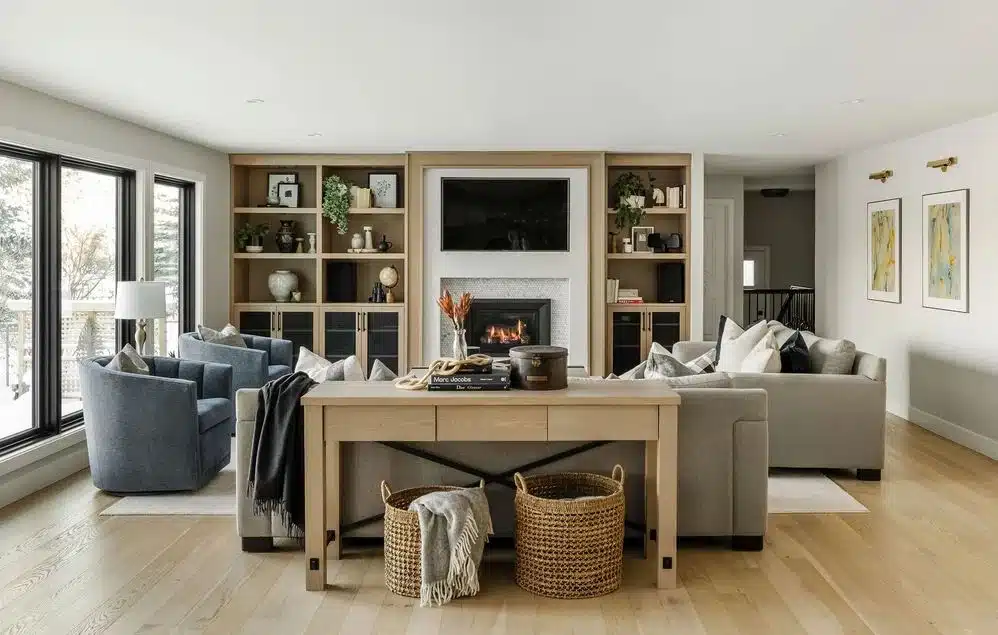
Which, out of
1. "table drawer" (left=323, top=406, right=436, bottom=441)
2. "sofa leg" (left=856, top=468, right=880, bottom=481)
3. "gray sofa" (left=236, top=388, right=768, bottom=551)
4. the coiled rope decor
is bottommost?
"sofa leg" (left=856, top=468, right=880, bottom=481)

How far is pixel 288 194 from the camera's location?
8773 millimetres

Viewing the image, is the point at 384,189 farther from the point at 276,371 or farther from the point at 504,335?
the point at 276,371

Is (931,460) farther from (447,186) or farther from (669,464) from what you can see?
(447,186)

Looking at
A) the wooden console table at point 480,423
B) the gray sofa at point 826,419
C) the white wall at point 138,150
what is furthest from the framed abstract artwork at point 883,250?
the white wall at point 138,150

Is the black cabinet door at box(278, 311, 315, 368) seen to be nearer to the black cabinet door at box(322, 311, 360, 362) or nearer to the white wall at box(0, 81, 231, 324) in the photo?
the black cabinet door at box(322, 311, 360, 362)

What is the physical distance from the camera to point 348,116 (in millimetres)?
6293

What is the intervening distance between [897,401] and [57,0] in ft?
22.6

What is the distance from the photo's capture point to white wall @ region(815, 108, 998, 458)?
6.20 meters

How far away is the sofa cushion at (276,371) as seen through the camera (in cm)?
700

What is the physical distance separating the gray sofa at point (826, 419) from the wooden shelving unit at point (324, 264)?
4.06 metres

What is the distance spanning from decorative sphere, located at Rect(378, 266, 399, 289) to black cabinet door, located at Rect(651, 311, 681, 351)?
2.56 metres

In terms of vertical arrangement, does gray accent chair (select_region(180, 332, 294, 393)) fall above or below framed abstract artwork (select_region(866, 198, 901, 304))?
below

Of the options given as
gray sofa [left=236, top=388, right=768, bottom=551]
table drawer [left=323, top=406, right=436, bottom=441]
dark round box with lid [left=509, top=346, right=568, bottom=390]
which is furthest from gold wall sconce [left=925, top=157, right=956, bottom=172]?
table drawer [left=323, top=406, right=436, bottom=441]

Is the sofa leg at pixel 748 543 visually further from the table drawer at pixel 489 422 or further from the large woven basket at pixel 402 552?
the large woven basket at pixel 402 552
